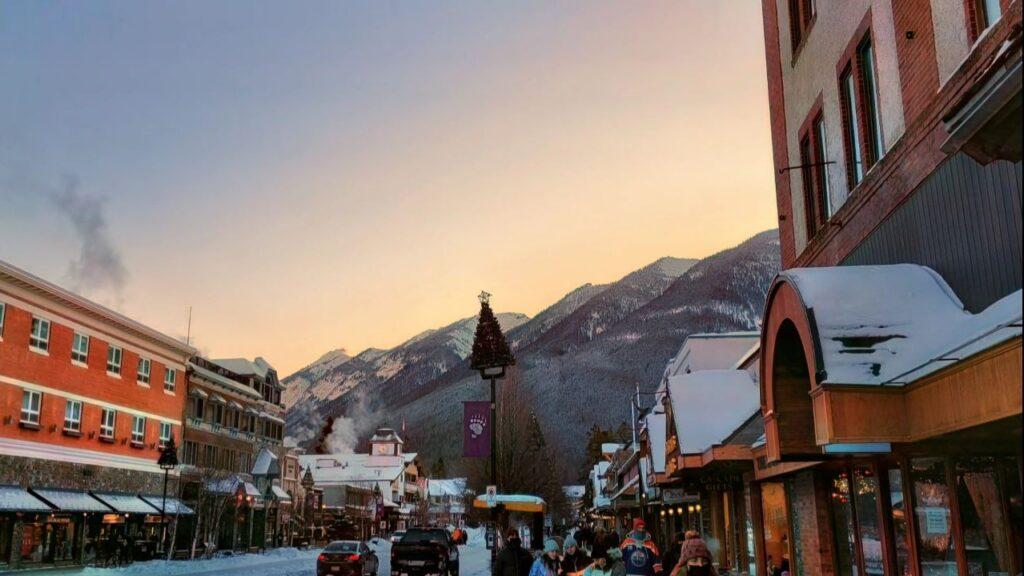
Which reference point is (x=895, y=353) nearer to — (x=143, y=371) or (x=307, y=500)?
(x=143, y=371)

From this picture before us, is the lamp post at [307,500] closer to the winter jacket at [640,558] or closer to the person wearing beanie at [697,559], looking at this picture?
the winter jacket at [640,558]

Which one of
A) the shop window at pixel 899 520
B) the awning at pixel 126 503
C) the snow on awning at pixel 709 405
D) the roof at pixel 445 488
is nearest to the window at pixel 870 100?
the shop window at pixel 899 520

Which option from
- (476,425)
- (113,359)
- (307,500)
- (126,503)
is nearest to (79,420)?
(113,359)

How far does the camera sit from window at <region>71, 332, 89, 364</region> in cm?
4066

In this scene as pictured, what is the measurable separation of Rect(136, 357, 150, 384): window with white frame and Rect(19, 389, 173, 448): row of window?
6.71ft

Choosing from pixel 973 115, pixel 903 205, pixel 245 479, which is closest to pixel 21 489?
pixel 245 479

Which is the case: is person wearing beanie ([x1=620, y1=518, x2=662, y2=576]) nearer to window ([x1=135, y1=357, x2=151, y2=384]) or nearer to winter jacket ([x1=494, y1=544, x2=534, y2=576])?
winter jacket ([x1=494, y1=544, x2=534, y2=576])

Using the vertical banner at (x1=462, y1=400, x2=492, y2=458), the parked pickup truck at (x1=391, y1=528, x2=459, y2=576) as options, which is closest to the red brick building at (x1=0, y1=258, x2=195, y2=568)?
the parked pickup truck at (x1=391, y1=528, x2=459, y2=576)

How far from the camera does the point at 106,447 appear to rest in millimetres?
42875

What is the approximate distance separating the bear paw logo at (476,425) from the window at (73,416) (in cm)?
2190

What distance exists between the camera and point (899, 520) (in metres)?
11.2

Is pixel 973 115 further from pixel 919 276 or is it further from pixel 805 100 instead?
pixel 805 100

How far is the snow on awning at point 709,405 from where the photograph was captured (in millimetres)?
19203

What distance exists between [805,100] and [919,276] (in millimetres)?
7472
